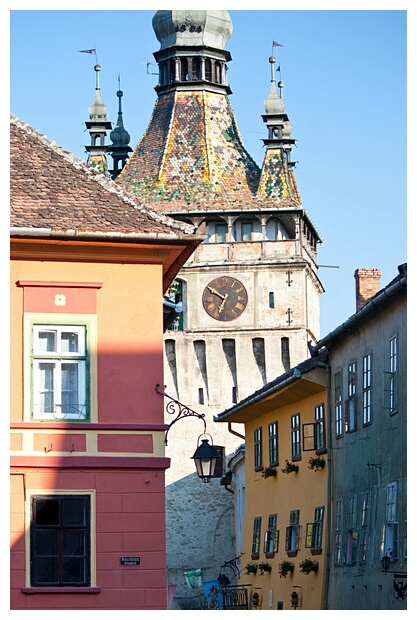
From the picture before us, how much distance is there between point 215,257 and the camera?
75.2 meters

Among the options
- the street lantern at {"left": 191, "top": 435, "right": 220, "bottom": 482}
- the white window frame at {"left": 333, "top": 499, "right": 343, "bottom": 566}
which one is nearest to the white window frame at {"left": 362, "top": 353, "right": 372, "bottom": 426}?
the white window frame at {"left": 333, "top": 499, "right": 343, "bottom": 566}

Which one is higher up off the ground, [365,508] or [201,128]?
[201,128]

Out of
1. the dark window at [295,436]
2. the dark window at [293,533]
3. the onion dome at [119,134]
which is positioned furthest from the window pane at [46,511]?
the onion dome at [119,134]

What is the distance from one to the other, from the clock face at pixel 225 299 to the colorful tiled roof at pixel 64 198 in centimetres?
4837

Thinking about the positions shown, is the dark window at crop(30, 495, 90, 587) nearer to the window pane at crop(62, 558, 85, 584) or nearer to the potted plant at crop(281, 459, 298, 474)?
the window pane at crop(62, 558, 85, 584)

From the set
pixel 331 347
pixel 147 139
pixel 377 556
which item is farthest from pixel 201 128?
pixel 377 556

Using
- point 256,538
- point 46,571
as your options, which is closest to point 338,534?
point 256,538

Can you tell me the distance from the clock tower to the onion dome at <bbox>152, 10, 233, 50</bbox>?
0.05m

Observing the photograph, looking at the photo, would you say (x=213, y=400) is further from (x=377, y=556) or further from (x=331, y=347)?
(x=377, y=556)

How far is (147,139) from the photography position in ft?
267

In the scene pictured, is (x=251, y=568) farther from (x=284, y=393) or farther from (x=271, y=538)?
(x=284, y=393)

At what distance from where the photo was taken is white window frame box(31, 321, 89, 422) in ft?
75.3
